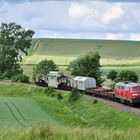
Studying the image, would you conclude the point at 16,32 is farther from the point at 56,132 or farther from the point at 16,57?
the point at 56,132

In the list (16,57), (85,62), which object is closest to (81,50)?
(16,57)

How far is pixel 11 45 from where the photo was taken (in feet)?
425

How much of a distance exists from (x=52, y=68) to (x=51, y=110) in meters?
55.1

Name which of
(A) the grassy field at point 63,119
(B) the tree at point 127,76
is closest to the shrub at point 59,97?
(A) the grassy field at point 63,119

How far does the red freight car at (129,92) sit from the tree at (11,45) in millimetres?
67514

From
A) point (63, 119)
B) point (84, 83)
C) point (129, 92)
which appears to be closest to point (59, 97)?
point (84, 83)

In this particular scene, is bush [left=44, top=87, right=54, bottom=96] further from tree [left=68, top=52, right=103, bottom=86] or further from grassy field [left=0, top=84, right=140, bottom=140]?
tree [left=68, top=52, right=103, bottom=86]

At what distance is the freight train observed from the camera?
56.8 m

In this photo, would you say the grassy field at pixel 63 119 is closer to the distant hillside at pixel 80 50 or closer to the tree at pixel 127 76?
the tree at pixel 127 76

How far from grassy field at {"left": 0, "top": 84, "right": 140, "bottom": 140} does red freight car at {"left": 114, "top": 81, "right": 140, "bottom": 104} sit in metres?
2.42

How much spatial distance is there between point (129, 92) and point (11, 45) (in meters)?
75.4

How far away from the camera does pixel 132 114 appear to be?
47781mm

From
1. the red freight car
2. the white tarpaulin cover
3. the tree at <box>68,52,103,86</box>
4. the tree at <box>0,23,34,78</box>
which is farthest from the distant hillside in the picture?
the red freight car

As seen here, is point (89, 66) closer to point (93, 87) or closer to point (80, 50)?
point (93, 87)
